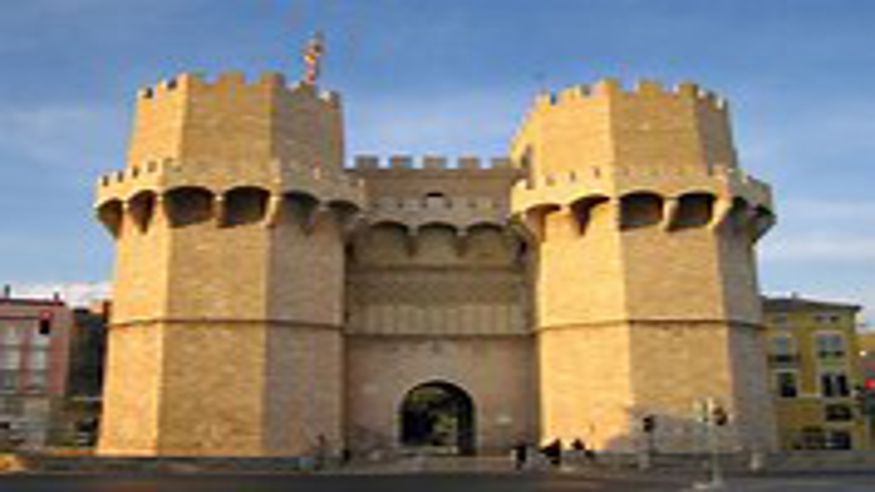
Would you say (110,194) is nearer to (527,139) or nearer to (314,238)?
(314,238)

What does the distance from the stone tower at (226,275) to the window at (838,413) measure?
2811 centimetres

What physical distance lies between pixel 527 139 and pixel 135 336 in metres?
16.1

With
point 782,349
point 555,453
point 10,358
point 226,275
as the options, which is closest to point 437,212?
point 226,275

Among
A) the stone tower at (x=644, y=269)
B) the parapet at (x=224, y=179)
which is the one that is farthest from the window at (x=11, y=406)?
the stone tower at (x=644, y=269)

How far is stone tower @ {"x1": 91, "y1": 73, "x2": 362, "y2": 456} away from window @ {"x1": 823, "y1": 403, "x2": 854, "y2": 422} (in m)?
28.1

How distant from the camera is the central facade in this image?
88.3ft

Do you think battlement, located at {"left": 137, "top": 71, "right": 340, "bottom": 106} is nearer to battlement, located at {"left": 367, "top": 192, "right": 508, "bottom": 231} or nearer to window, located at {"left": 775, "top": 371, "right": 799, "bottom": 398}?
battlement, located at {"left": 367, "top": 192, "right": 508, "bottom": 231}

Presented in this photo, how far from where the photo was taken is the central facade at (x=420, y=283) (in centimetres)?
2691

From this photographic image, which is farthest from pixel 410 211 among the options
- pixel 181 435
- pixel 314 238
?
pixel 181 435

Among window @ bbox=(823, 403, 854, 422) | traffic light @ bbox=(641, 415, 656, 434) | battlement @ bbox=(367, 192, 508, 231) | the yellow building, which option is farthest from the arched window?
window @ bbox=(823, 403, 854, 422)

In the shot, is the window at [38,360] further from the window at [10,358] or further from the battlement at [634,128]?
the battlement at [634,128]

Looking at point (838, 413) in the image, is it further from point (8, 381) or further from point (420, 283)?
point (8, 381)

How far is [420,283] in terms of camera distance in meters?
31.7

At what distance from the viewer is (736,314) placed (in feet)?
93.9
